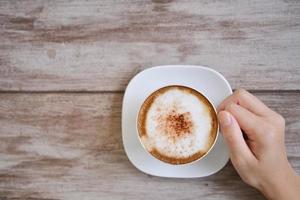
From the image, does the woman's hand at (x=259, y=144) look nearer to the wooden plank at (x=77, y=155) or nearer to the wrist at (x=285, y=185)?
the wrist at (x=285, y=185)

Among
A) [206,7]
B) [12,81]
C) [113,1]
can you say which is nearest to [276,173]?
[206,7]

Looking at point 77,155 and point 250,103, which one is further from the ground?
point 250,103

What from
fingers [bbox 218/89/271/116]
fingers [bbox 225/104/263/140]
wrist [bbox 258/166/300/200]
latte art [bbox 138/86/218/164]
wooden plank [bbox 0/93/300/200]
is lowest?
wooden plank [bbox 0/93/300/200]

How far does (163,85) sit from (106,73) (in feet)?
0.50

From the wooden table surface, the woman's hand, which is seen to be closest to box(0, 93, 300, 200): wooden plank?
the wooden table surface

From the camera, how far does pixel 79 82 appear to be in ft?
3.27

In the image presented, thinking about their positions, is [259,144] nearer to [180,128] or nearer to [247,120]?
[247,120]

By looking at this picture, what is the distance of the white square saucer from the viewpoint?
926 millimetres

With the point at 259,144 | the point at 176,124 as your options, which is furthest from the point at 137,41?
the point at 259,144

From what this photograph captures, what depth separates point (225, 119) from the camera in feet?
2.73

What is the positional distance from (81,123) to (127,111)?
13 centimetres

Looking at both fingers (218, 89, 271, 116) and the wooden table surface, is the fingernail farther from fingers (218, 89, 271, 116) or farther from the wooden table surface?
the wooden table surface

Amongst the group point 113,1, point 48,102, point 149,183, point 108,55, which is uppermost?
point 113,1

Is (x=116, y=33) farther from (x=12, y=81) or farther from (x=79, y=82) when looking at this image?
(x=12, y=81)
